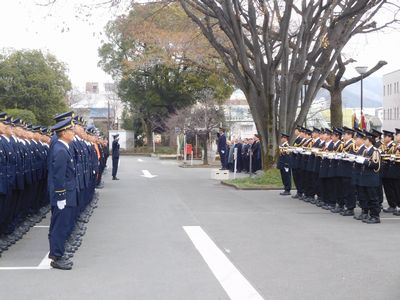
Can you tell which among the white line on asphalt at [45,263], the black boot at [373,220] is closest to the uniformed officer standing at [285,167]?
the black boot at [373,220]

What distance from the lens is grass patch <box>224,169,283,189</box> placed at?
68.9 feet

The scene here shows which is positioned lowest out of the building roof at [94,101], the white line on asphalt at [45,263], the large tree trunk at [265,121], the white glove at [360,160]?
the white line on asphalt at [45,263]

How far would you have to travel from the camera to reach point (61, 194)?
8.41 metres

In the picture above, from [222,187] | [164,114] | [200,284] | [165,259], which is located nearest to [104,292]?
[200,284]

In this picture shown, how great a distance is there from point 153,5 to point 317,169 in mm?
10530

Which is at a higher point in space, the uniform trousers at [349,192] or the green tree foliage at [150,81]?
the green tree foliage at [150,81]

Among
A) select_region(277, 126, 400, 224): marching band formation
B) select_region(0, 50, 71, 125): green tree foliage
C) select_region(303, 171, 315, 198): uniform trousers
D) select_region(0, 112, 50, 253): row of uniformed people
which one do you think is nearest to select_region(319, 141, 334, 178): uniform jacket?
select_region(277, 126, 400, 224): marching band formation

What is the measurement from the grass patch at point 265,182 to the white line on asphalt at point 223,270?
970 centimetres

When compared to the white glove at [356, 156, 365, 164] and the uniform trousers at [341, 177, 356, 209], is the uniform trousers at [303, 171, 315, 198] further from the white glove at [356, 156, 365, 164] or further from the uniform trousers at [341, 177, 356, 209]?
the white glove at [356, 156, 365, 164]

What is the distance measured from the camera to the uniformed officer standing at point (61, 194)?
8391mm

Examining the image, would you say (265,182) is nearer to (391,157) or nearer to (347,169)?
(347,169)

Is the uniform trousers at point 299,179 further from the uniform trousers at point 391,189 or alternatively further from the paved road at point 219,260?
the uniform trousers at point 391,189

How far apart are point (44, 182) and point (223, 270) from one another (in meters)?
5.92

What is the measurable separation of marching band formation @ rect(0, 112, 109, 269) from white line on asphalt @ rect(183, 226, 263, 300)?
1926 millimetres
